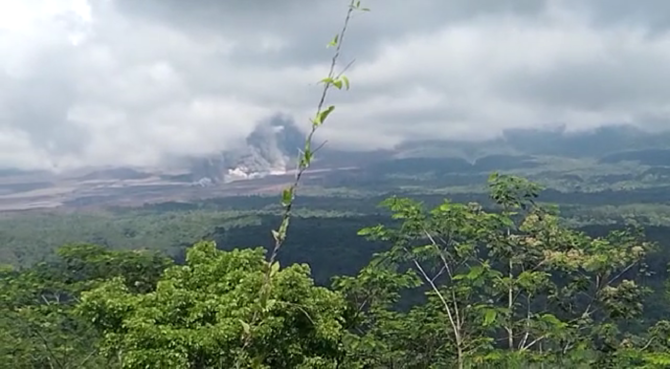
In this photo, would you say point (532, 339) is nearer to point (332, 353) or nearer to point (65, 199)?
point (332, 353)

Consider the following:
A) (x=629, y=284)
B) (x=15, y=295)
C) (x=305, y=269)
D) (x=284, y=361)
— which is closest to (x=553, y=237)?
(x=629, y=284)

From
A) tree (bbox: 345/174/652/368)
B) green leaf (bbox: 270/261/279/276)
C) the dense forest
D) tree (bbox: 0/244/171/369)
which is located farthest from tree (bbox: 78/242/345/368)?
green leaf (bbox: 270/261/279/276)

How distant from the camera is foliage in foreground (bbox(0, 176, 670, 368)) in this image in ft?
32.8

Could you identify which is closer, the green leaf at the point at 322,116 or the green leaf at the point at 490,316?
the green leaf at the point at 322,116

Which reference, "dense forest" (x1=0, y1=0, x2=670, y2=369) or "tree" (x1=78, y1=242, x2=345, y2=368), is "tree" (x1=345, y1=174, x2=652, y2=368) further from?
"tree" (x1=78, y1=242, x2=345, y2=368)

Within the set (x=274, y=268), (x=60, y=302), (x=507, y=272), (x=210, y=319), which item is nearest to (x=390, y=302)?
(x=507, y=272)

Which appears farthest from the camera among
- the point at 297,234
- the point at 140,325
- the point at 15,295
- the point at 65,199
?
the point at 65,199

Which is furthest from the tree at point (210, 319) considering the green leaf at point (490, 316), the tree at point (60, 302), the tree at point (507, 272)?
the green leaf at point (490, 316)

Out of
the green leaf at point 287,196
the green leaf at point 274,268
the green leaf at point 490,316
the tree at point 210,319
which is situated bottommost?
the green leaf at point 490,316

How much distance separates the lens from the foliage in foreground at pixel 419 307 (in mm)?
10000

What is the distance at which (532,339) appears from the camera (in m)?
12.0

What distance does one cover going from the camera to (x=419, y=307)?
1366 cm

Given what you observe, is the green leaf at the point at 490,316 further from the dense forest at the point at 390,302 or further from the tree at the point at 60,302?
the tree at the point at 60,302

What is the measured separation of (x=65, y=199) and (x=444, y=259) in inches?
6914
